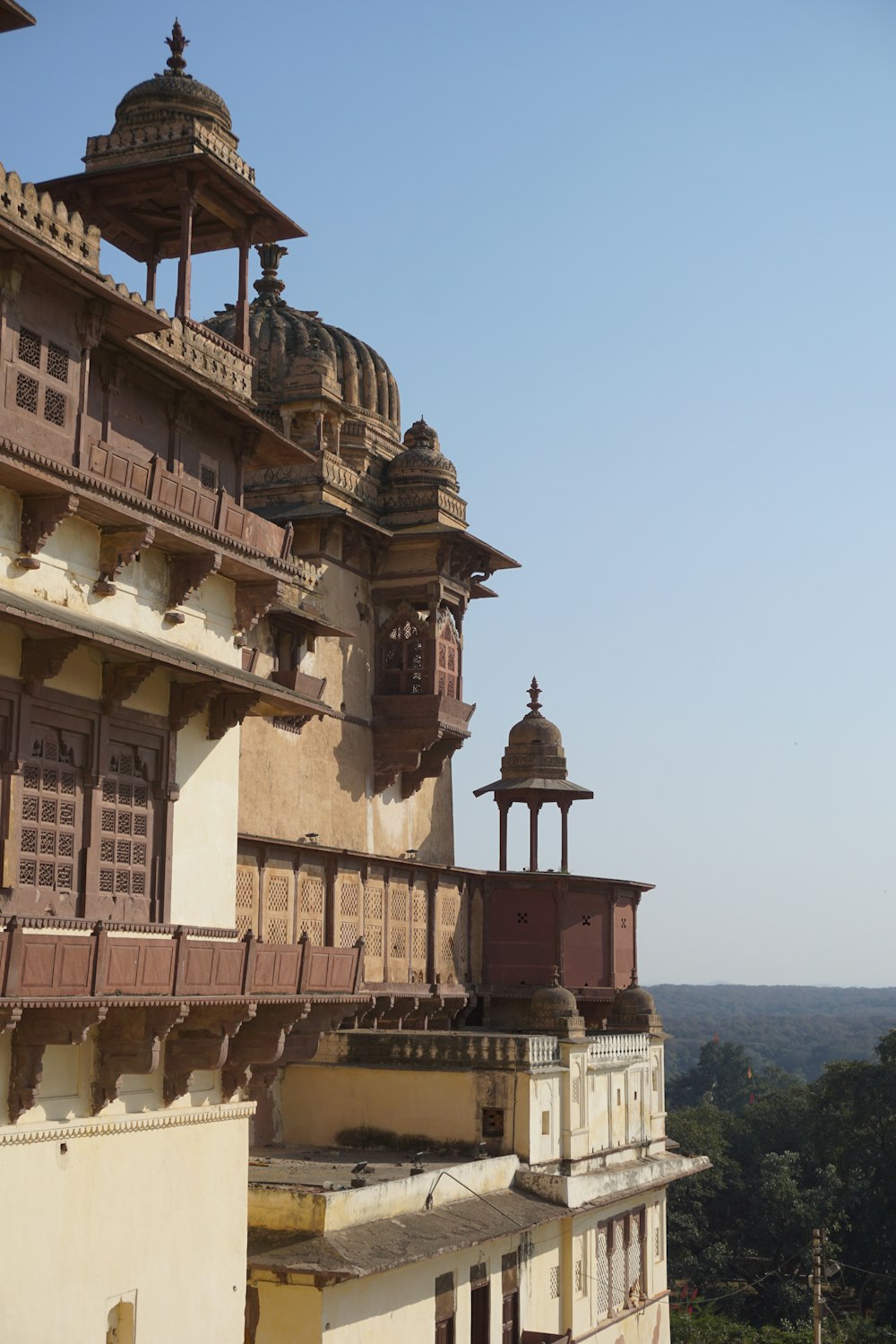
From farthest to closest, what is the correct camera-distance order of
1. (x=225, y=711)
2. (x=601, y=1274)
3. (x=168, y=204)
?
(x=601, y=1274) < (x=168, y=204) < (x=225, y=711)

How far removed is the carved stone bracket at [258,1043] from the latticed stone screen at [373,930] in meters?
10.9

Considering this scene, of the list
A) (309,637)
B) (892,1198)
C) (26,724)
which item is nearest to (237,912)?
(309,637)

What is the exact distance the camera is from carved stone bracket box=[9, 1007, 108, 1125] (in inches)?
563

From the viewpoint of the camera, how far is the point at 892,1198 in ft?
→ 187

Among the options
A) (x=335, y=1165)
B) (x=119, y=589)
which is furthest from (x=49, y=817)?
(x=335, y=1165)

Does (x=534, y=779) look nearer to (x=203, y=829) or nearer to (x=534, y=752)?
(x=534, y=752)

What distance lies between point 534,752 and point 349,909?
30.1 feet

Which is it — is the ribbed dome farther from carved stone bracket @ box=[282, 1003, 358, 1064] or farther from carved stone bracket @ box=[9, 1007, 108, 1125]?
carved stone bracket @ box=[9, 1007, 108, 1125]

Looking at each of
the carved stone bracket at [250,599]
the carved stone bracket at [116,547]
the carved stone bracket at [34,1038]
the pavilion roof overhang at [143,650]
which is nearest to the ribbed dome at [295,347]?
the carved stone bracket at [250,599]

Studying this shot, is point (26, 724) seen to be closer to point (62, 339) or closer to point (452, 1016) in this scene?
point (62, 339)

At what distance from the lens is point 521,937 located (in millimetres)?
33188

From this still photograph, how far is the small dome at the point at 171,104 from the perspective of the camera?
828 inches

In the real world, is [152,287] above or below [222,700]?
above

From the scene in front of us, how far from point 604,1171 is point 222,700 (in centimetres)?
1377
